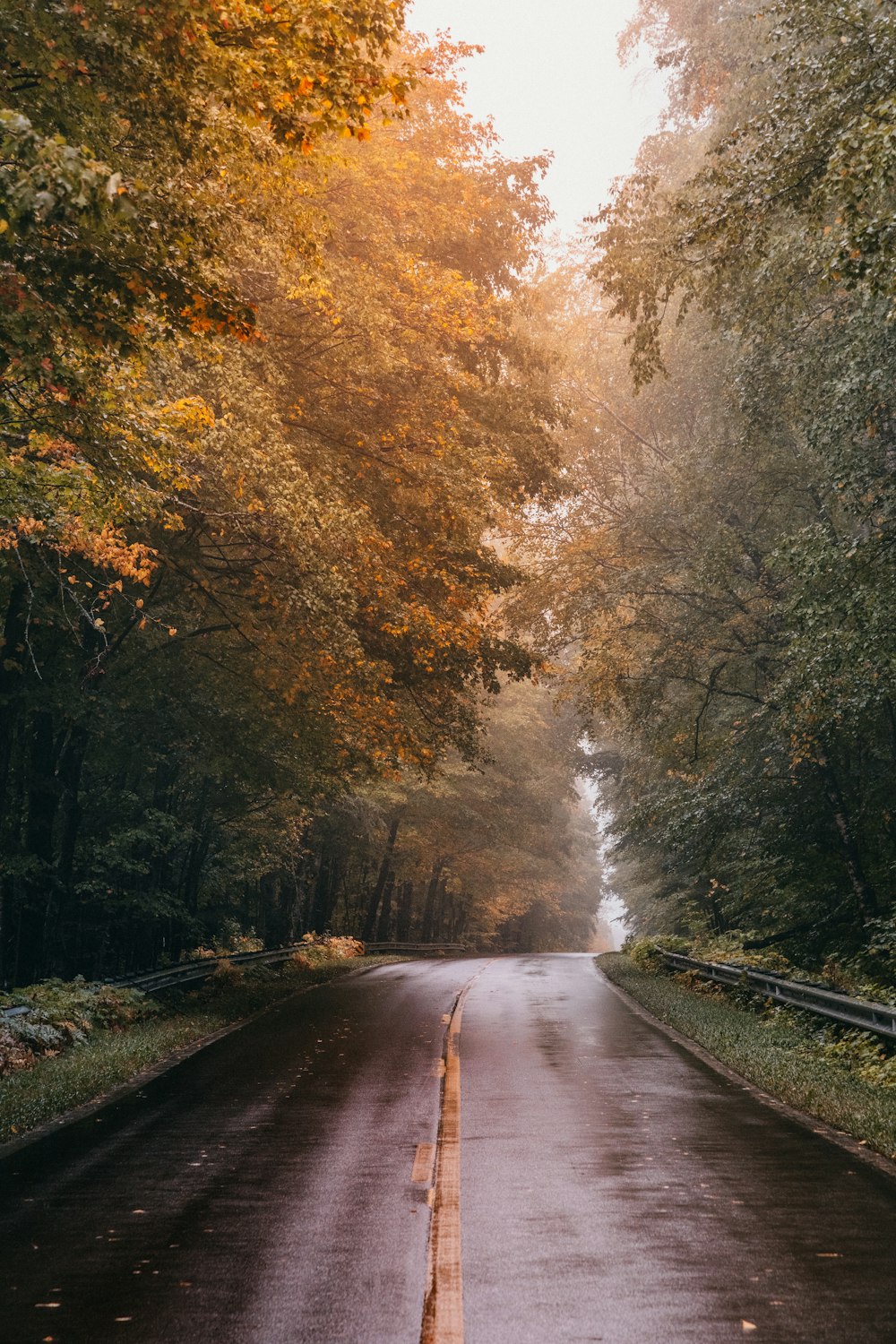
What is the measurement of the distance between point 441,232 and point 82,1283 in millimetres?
15796

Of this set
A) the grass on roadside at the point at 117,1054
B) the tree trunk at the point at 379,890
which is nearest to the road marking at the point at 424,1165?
the grass on roadside at the point at 117,1054

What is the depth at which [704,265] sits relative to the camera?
39.9 feet

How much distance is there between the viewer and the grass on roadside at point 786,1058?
9234mm

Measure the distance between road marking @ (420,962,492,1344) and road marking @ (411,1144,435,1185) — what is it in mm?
47

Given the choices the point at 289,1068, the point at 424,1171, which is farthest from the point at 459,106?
the point at 424,1171

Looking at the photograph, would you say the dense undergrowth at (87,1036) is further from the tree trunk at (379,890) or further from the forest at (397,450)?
the tree trunk at (379,890)

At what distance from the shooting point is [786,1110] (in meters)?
9.91

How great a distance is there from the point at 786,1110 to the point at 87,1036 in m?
8.69

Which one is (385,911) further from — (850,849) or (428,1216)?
(428,1216)

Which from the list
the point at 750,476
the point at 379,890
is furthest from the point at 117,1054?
the point at 379,890

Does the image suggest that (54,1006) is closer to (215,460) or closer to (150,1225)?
(215,460)

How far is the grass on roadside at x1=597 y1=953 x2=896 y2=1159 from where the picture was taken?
9234 mm

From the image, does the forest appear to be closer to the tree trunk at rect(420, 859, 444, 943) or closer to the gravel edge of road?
the gravel edge of road

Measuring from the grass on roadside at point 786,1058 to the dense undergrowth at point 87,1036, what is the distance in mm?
6815
